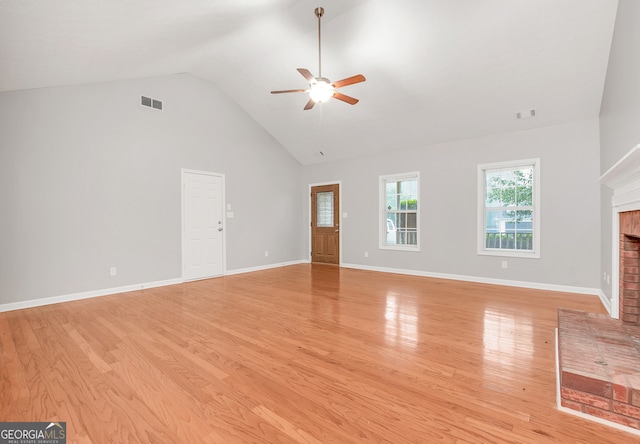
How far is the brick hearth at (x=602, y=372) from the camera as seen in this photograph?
5.48 ft

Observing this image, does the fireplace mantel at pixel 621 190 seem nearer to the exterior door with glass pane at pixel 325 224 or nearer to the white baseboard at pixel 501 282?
the white baseboard at pixel 501 282

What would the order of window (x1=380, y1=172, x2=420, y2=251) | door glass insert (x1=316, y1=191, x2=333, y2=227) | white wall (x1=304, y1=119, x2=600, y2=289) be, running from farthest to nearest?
1. door glass insert (x1=316, y1=191, x2=333, y2=227)
2. window (x1=380, y1=172, x2=420, y2=251)
3. white wall (x1=304, y1=119, x2=600, y2=289)

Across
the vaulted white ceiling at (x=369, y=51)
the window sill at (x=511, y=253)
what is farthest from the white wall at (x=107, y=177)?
the window sill at (x=511, y=253)

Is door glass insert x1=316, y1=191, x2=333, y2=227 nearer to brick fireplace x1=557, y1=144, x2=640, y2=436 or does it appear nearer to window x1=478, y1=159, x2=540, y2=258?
window x1=478, y1=159, x2=540, y2=258

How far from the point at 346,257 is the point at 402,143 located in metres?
2.91

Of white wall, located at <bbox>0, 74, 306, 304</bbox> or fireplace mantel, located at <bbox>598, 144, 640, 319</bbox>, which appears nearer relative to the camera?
fireplace mantel, located at <bbox>598, 144, 640, 319</bbox>

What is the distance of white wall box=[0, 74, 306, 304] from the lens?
3893mm

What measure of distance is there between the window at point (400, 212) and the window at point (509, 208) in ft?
3.96

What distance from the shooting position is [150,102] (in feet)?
16.8

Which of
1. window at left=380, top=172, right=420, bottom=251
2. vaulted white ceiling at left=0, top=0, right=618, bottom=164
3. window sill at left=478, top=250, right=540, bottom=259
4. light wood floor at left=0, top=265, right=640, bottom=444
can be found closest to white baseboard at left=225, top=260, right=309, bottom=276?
light wood floor at left=0, top=265, right=640, bottom=444

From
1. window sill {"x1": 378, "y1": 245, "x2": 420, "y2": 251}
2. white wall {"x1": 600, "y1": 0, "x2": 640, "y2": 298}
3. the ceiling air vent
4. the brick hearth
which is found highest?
the ceiling air vent

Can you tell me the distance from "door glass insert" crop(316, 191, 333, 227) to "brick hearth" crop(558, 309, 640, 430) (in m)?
5.58

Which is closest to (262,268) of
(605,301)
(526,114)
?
(526,114)

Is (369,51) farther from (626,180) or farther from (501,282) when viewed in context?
(501,282)
